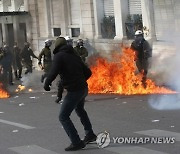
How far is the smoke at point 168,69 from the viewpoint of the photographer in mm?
11594

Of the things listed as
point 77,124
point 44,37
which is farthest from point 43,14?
point 77,124

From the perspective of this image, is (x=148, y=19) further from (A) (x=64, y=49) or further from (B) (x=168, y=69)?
(A) (x=64, y=49)

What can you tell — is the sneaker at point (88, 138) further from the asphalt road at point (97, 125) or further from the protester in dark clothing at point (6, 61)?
the protester in dark clothing at point (6, 61)

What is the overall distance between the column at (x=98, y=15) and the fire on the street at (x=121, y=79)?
5.11m

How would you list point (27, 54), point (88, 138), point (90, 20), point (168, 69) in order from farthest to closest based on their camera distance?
1. point (27, 54)
2. point (90, 20)
3. point (168, 69)
4. point (88, 138)

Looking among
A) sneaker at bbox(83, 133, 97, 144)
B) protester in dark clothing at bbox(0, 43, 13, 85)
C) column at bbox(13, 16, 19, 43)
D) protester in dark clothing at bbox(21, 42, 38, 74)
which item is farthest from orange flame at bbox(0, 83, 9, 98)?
column at bbox(13, 16, 19, 43)

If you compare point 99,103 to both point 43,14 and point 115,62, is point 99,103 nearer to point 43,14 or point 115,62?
point 115,62

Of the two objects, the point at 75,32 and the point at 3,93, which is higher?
the point at 75,32

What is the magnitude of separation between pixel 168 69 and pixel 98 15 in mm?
5864

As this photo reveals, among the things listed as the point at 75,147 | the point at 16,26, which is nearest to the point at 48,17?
the point at 16,26

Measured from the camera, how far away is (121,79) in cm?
1386

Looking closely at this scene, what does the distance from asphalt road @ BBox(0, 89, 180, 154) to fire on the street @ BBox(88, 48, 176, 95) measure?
0.65m

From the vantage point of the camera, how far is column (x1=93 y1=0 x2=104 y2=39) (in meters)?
19.8

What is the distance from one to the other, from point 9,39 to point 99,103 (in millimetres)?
14427
